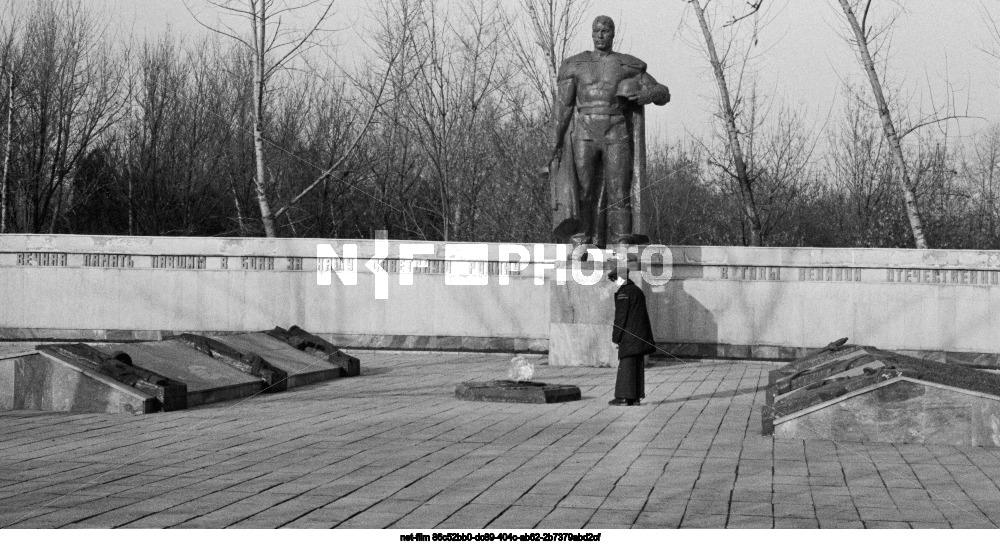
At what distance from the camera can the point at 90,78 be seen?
2911 centimetres

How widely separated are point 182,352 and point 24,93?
729 inches

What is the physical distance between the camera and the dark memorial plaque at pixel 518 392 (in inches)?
439

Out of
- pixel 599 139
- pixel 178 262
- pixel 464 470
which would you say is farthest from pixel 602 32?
pixel 464 470

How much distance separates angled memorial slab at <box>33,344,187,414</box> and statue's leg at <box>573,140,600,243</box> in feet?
23.2

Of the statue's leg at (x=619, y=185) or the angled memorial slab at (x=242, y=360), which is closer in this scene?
the angled memorial slab at (x=242, y=360)

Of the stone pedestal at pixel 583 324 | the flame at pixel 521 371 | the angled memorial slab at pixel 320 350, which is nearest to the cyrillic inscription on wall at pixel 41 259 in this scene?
the angled memorial slab at pixel 320 350

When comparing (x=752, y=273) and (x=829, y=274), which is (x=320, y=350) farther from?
(x=829, y=274)

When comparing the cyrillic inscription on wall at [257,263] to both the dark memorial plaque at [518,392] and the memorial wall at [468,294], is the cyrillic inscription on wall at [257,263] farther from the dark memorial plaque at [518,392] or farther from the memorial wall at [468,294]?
the dark memorial plaque at [518,392]

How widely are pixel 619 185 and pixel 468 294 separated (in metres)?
2.92

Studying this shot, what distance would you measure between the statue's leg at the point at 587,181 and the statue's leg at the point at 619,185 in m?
0.21

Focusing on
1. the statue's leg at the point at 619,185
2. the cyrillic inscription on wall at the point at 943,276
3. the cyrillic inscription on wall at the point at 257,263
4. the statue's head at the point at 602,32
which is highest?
the statue's head at the point at 602,32

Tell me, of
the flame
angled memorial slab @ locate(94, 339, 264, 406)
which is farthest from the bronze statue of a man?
angled memorial slab @ locate(94, 339, 264, 406)

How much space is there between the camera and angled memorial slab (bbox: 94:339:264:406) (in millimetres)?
10922

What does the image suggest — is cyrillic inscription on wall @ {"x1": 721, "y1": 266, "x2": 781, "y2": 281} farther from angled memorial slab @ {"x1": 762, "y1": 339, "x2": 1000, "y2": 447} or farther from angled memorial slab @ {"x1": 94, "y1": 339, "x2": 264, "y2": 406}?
angled memorial slab @ {"x1": 762, "y1": 339, "x2": 1000, "y2": 447}
